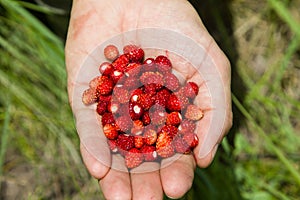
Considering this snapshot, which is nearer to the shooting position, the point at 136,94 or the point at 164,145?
the point at 164,145

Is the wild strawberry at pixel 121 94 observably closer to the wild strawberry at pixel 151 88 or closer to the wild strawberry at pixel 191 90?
the wild strawberry at pixel 151 88

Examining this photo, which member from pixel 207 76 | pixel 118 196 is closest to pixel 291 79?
pixel 207 76

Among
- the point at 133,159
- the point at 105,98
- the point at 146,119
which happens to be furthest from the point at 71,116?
the point at 133,159

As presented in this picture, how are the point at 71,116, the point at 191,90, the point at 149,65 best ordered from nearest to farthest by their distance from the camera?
the point at 191,90, the point at 149,65, the point at 71,116

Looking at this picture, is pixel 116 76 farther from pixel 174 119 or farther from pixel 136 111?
pixel 174 119

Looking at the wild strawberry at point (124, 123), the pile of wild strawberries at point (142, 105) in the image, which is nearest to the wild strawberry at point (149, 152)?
the pile of wild strawberries at point (142, 105)
